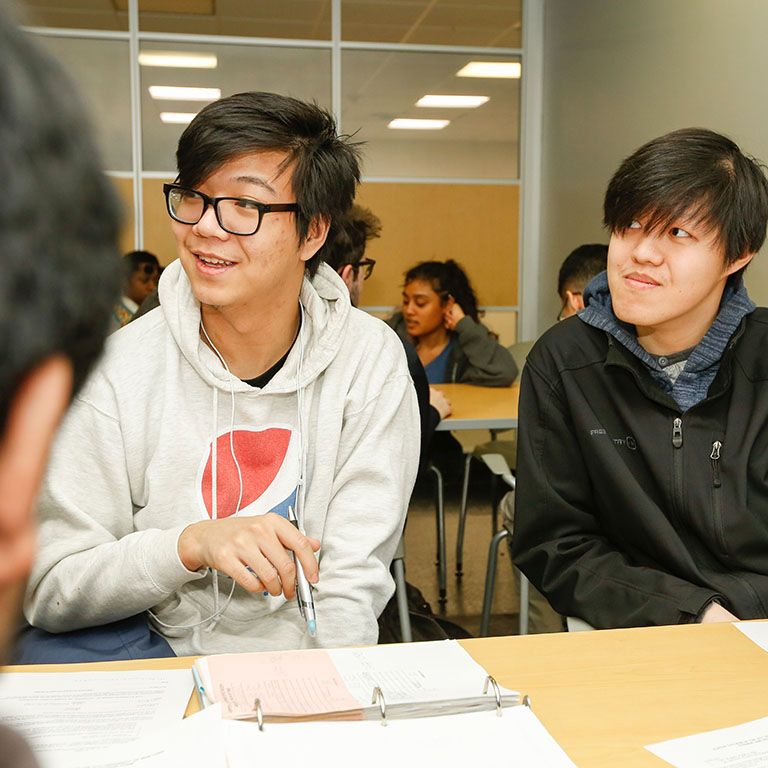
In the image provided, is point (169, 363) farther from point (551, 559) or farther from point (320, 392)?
point (551, 559)

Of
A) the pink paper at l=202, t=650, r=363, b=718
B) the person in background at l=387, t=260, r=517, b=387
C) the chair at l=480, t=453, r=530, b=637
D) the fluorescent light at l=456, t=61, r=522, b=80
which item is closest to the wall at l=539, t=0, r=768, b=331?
the fluorescent light at l=456, t=61, r=522, b=80

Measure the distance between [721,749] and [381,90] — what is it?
4.96 meters

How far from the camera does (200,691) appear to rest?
0.97 meters

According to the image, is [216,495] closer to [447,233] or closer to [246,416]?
[246,416]

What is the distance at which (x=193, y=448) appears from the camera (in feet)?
4.75

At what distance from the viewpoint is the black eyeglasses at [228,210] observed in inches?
59.0

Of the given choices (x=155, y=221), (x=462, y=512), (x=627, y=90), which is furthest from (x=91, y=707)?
(x=155, y=221)

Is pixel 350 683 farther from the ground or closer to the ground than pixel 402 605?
farther from the ground

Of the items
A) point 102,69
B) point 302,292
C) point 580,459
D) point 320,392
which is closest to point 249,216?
point 302,292

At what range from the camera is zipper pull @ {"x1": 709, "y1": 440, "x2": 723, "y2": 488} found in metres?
1.55

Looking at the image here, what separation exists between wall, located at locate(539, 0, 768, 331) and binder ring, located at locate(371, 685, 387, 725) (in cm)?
261

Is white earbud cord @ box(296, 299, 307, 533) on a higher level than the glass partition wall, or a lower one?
lower

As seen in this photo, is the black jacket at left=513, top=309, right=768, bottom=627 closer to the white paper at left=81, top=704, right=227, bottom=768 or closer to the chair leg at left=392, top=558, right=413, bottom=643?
the chair leg at left=392, top=558, right=413, bottom=643

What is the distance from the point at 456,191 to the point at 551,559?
4244 millimetres
